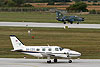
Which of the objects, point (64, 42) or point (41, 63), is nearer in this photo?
point (41, 63)

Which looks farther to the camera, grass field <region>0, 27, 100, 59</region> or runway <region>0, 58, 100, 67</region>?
grass field <region>0, 27, 100, 59</region>

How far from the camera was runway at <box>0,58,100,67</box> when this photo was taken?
42500 millimetres

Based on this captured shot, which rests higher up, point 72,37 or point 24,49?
point 24,49

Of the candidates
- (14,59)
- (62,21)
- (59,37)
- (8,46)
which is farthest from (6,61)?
(62,21)

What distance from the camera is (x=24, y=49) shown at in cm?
4466

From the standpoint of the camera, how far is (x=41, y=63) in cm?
4422

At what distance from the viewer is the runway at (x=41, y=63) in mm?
42500

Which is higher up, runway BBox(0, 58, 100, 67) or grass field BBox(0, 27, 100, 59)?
runway BBox(0, 58, 100, 67)

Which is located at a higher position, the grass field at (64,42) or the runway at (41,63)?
the runway at (41,63)

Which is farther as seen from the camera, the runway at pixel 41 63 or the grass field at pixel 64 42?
the grass field at pixel 64 42

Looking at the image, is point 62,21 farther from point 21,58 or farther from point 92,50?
point 21,58

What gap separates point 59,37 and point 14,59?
84.2ft

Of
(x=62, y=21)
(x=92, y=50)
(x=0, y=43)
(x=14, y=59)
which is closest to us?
(x=14, y=59)

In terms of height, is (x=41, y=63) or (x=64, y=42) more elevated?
(x=41, y=63)
